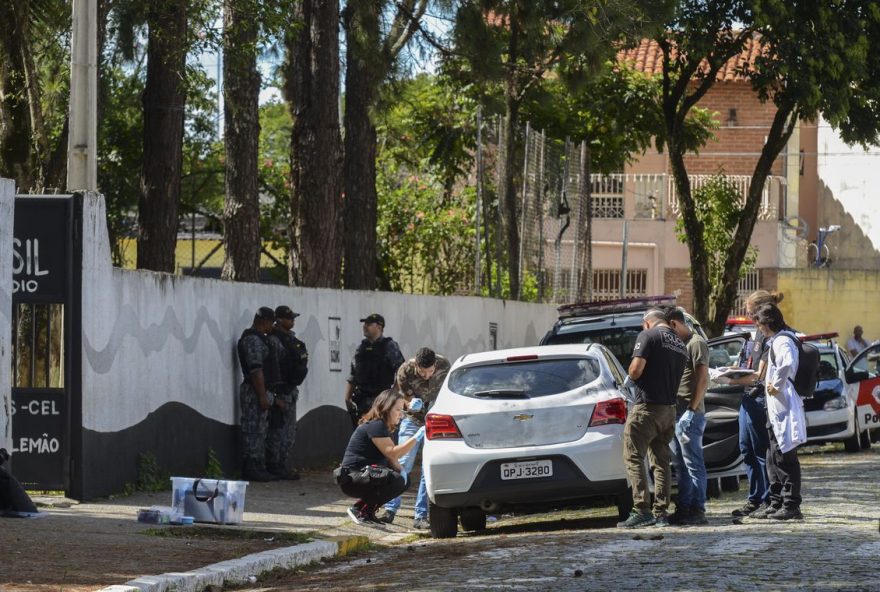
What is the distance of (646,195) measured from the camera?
156 feet

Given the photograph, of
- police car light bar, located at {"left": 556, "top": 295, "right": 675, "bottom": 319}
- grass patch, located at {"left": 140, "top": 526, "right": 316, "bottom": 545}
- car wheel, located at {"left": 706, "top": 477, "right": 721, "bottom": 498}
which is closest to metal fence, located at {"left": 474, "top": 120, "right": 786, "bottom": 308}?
police car light bar, located at {"left": 556, "top": 295, "right": 675, "bottom": 319}

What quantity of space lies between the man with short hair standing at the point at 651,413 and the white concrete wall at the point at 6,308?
4.92m

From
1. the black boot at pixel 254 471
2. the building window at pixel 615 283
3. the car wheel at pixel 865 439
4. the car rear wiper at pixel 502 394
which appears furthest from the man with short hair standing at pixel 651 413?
the building window at pixel 615 283

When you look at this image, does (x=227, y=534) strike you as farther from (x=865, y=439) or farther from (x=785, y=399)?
(x=865, y=439)

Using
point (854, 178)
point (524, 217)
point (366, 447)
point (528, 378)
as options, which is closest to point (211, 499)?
point (366, 447)

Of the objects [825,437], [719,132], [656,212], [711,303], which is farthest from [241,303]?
[719,132]

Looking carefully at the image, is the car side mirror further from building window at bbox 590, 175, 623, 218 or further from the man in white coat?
building window at bbox 590, 175, 623, 218

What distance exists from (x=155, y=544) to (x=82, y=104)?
186 inches

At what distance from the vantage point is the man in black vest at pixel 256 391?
1670 cm

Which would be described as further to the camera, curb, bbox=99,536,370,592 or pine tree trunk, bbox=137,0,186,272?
pine tree trunk, bbox=137,0,186,272

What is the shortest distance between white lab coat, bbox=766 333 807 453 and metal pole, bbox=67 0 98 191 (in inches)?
237

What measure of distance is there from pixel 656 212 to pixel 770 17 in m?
21.4

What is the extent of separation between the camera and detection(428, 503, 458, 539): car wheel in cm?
1333

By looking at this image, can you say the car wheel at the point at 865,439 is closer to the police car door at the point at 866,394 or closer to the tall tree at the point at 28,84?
the police car door at the point at 866,394
